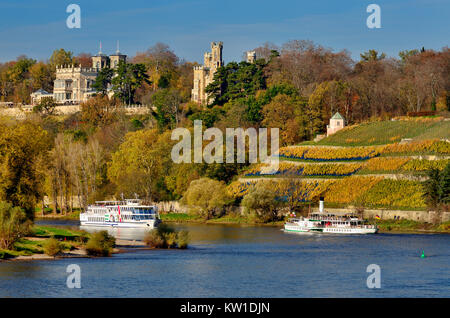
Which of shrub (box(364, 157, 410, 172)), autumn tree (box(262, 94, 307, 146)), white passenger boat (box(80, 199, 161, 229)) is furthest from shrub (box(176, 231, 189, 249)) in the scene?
autumn tree (box(262, 94, 307, 146))

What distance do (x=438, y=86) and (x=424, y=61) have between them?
47.2 ft

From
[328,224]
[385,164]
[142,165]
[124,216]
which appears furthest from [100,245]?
[142,165]

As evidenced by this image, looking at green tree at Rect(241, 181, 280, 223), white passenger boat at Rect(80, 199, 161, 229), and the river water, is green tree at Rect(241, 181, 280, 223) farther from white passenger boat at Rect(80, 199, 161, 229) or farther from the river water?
the river water

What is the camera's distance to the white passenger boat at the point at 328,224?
93812 mm

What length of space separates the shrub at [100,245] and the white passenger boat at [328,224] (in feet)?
97.9

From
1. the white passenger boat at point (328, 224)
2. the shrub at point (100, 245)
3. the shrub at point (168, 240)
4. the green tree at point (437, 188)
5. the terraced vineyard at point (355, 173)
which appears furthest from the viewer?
the terraced vineyard at point (355, 173)

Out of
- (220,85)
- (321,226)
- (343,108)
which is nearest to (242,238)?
(321,226)

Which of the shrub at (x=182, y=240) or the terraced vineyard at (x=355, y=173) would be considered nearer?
the shrub at (x=182, y=240)

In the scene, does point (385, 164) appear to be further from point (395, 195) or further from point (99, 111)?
point (99, 111)

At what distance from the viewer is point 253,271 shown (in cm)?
6544

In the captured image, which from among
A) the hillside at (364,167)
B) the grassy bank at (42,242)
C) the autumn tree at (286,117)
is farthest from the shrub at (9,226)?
the autumn tree at (286,117)

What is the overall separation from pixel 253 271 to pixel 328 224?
108 ft

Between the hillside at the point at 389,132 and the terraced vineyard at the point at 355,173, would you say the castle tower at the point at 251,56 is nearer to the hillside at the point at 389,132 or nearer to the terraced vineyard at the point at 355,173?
the hillside at the point at 389,132
